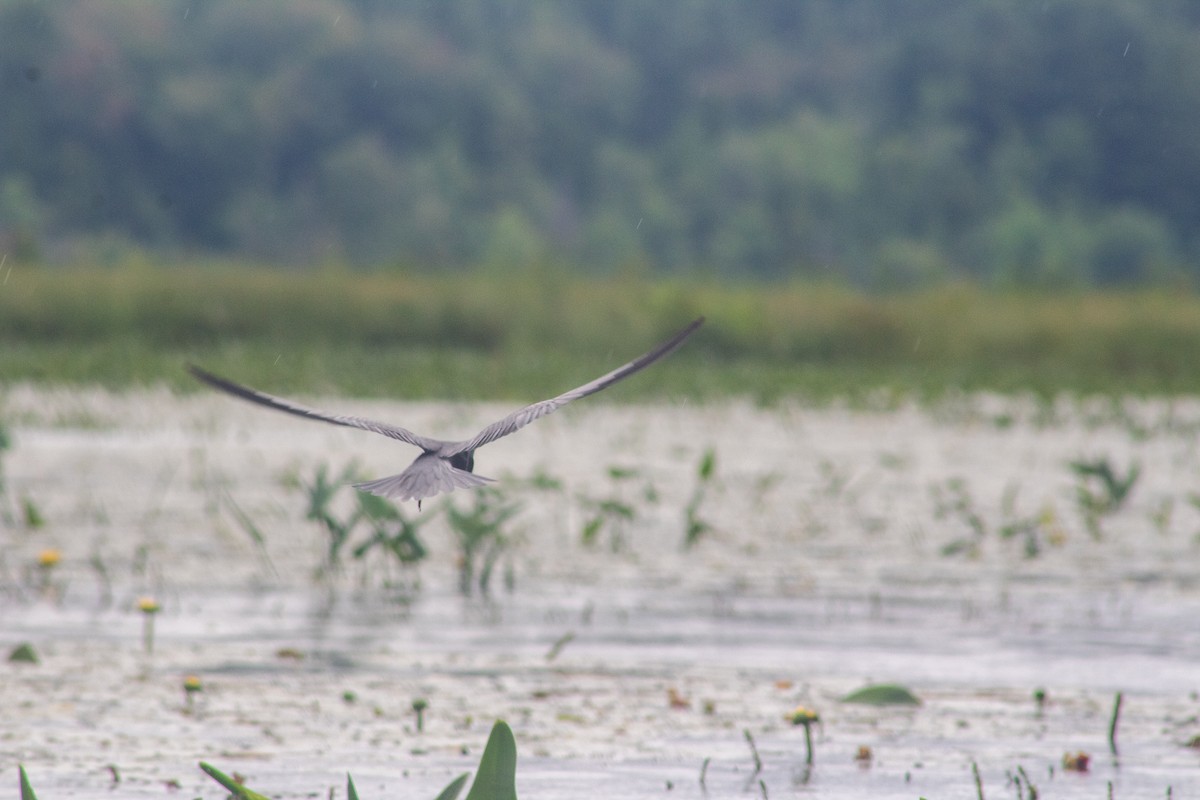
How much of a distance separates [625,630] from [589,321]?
16785 mm

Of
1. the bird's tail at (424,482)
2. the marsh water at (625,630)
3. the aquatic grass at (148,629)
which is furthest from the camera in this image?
the aquatic grass at (148,629)

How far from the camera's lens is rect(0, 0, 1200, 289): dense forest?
152 ft

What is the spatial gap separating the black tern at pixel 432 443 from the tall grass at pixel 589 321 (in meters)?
16.7

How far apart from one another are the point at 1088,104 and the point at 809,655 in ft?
143

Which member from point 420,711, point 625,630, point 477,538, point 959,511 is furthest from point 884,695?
point 959,511

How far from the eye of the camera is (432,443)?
3.35 meters

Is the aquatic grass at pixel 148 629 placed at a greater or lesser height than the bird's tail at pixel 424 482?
lesser

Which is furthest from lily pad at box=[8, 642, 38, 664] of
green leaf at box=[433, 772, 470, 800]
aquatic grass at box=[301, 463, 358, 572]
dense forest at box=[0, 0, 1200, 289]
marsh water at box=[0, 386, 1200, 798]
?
dense forest at box=[0, 0, 1200, 289]

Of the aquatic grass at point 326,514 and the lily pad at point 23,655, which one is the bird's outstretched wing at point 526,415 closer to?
the lily pad at point 23,655

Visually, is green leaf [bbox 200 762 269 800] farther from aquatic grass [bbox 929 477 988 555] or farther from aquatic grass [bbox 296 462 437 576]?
aquatic grass [bbox 929 477 988 555]

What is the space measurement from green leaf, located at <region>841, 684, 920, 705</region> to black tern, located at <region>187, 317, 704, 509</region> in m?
1.61

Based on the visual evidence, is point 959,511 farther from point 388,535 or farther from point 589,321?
point 589,321

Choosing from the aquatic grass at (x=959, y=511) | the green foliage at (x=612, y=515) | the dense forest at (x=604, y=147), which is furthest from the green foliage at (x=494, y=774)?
the dense forest at (x=604, y=147)

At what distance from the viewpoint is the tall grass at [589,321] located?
21.6 meters
